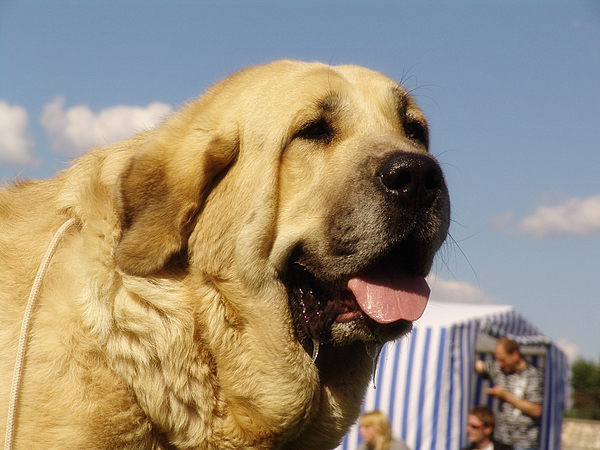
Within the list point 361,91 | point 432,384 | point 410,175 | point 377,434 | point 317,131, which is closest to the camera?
point 410,175

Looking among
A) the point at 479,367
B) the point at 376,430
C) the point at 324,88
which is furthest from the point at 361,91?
the point at 479,367

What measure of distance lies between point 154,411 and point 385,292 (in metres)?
1.04

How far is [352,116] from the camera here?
9.36 ft

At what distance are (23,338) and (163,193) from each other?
785mm

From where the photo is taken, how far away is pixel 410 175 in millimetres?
2475

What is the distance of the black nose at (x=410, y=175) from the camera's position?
8.09 feet

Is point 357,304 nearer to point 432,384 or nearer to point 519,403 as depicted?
point 519,403

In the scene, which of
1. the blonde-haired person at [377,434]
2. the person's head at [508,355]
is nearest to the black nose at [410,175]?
the blonde-haired person at [377,434]

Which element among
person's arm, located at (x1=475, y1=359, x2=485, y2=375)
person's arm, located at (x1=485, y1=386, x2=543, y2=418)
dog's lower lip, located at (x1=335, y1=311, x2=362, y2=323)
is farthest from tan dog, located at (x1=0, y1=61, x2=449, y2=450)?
person's arm, located at (x1=475, y1=359, x2=485, y2=375)

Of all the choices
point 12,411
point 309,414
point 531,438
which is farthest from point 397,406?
point 12,411

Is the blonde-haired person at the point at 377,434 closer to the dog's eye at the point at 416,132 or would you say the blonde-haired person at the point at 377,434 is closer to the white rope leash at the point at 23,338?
the dog's eye at the point at 416,132

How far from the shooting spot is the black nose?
8.09 feet

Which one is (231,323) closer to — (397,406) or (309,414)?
(309,414)

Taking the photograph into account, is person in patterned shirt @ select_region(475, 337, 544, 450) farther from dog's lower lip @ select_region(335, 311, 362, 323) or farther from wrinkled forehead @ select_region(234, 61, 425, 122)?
dog's lower lip @ select_region(335, 311, 362, 323)
